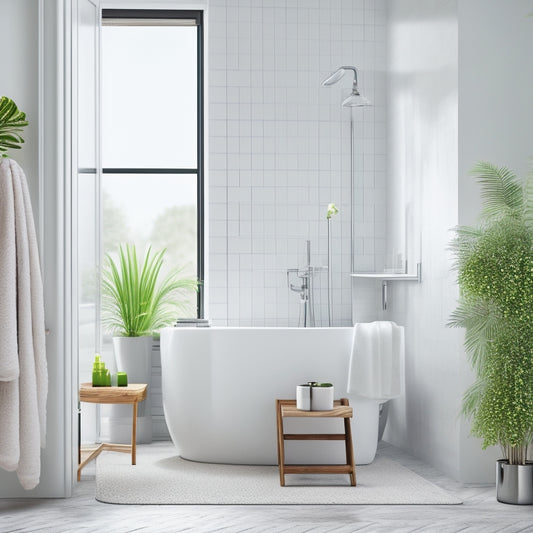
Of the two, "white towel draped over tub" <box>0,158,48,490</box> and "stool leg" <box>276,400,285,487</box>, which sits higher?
"white towel draped over tub" <box>0,158,48,490</box>

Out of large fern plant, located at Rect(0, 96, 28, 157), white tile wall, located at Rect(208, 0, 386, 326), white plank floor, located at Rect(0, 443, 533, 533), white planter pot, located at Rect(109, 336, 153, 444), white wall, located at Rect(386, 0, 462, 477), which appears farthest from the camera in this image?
white tile wall, located at Rect(208, 0, 386, 326)

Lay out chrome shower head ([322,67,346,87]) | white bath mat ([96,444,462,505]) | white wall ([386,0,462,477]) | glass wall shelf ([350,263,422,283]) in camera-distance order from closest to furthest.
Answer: white bath mat ([96,444,462,505]) → white wall ([386,0,462,477]) → glass wall shelf ([350,263,422,283]) → chrome shower head ([322,67,346,87])

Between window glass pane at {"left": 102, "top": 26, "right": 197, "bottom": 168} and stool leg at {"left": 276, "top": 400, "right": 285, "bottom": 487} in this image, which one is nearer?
stool leg at {"left": 276, "top": 400, "right": 285, "bottom": 487}

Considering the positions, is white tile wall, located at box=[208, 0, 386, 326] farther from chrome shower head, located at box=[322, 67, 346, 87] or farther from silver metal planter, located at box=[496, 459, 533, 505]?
silver metal planter, located at box=[496, 459, 533, 505]

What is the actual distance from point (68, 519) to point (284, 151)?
2970mm

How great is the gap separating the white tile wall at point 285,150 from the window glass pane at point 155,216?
0.96 feet

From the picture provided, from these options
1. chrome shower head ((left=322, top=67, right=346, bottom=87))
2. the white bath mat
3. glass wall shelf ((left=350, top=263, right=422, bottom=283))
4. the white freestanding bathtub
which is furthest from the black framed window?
the white bath mat

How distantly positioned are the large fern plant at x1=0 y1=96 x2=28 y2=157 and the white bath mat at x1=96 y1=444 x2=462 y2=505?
1.63 metres

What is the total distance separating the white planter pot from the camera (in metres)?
5.12

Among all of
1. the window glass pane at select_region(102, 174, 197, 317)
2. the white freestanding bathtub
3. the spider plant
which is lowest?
the white freestanding bathtub

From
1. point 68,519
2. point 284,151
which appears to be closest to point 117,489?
point 68,519

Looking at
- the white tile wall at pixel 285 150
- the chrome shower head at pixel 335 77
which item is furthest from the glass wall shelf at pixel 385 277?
the chrome shower head at pixel 335 77

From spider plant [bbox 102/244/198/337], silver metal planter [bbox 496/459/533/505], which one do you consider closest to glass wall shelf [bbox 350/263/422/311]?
spider plant [bbox 102/244/198/337]

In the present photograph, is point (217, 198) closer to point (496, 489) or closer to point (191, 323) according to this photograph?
point (191, 323)
